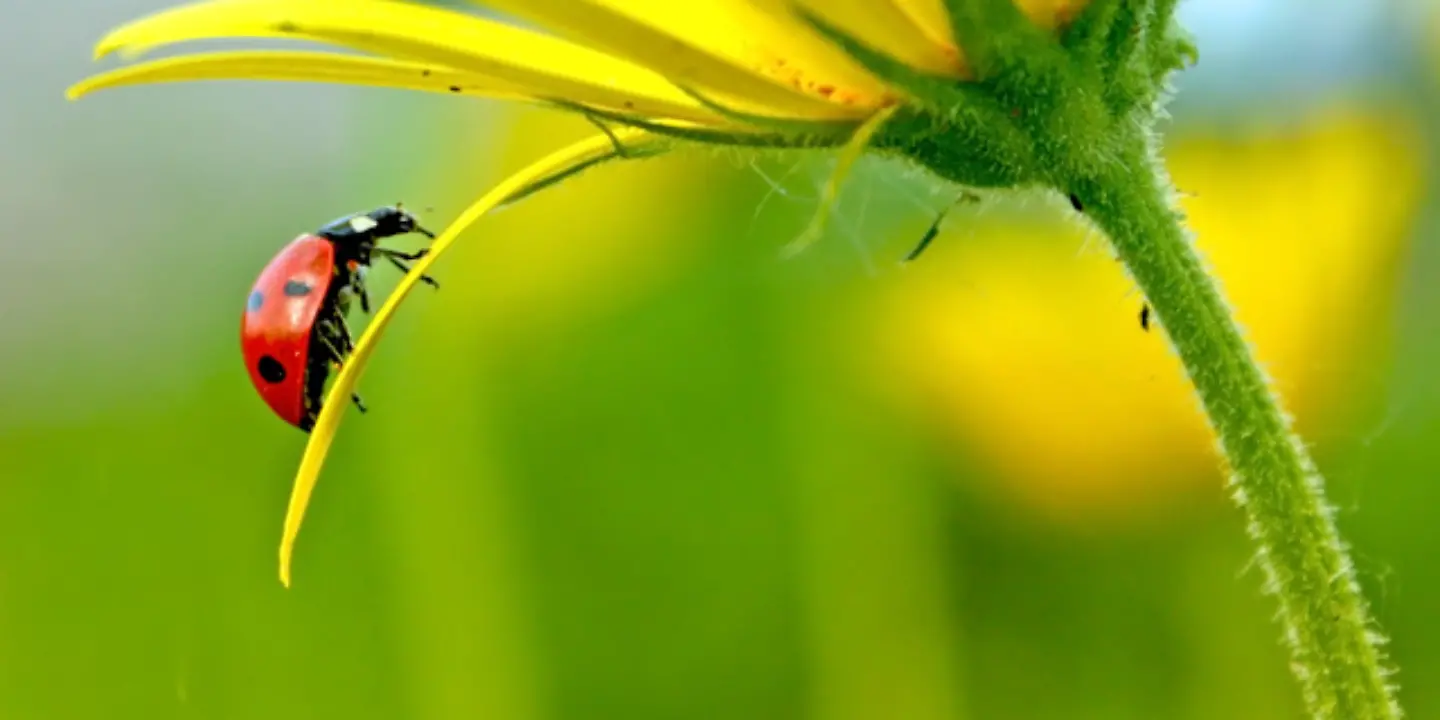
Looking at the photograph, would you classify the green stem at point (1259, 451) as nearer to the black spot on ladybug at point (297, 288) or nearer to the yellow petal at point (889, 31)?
the yellow petal at point (889, 31)

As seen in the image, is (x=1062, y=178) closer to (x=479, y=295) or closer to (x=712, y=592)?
(x=712, y=592)

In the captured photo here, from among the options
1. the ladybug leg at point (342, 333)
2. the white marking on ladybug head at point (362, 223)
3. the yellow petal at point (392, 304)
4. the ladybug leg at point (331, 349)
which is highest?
the white marking on ladybug head at point (362, 223)

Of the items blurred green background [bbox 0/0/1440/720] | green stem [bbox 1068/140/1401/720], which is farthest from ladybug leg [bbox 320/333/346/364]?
blurred green background [bbox 0/0/1440/720]

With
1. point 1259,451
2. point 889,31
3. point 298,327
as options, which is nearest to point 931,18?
point 889,31

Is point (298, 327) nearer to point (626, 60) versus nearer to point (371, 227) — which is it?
point (371, 227)

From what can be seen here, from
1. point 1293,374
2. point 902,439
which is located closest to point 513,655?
point 902,439

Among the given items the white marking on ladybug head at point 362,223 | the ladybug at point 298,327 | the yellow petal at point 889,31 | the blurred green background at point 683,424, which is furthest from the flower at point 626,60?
the blurred green background at point 683,424

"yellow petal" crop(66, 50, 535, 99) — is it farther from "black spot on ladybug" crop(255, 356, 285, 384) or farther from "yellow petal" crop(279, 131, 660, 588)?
"black spot on ladybug" crop(255, 356, 285, 384)
